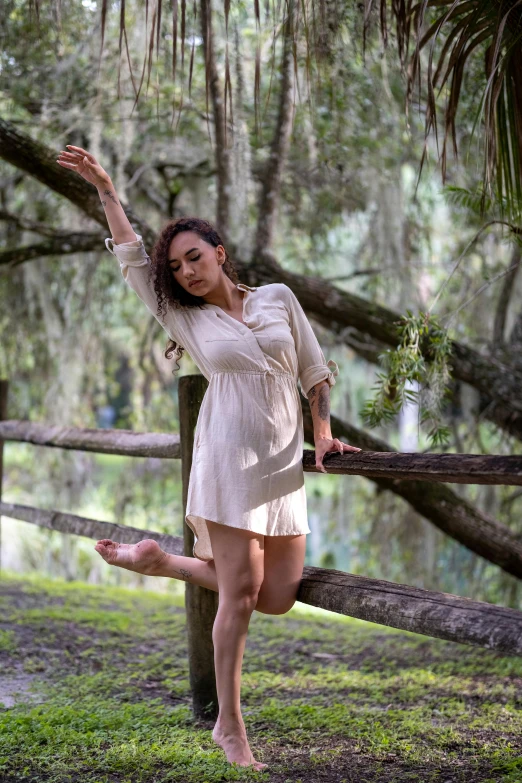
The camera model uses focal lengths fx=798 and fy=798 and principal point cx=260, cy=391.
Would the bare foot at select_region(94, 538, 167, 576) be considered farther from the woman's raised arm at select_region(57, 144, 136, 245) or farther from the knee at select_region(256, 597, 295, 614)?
the woman's raised arm at select_region(57, 144, 136, 245)

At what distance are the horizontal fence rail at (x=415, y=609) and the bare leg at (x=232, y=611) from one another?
23 centimetres

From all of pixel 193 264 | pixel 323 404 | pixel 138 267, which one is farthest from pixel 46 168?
pixel 323 404

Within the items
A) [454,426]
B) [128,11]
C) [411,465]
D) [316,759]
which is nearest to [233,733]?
[316,759]

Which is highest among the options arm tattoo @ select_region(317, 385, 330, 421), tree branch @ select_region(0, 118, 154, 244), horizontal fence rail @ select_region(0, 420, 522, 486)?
tree branch @ select_region(0, 118, 154, 244)

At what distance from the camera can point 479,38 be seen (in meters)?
2.66

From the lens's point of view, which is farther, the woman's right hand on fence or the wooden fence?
the woman's right hand on fence

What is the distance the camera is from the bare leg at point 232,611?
7.10 feet

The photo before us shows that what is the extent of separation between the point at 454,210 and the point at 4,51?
118 inches

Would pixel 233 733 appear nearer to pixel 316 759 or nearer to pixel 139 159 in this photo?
pixel 316 759

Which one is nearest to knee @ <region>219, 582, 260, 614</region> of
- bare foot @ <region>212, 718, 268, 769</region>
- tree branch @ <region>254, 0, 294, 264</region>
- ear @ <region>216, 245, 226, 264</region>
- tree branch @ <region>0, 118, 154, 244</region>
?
bare foot @ <region>212, 718, 268, 769</region>

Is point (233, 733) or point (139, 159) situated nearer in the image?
point (233, 733)

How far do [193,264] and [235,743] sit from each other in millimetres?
1329

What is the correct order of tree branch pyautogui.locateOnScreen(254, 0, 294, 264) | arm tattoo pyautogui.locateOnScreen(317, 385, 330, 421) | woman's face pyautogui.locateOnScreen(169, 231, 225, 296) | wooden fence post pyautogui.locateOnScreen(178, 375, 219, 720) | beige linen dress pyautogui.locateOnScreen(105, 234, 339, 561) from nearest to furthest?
beige linen dress pyautogui.locateOnScreen(105, 234, 339, 561) < woman's face pyautogui.locateOnScreen(169, 231, 225, 296) < arm tattoo pyautogui.locateOnScreen(317, 385, 330, 421) < wooden fence post pyautogui.locateOnScreen(178, 375, 219, 720) < tree branch pyautogui.locateOnScreen(254, 0, 294, 264)

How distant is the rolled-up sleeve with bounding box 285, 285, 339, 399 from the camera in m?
2.35
